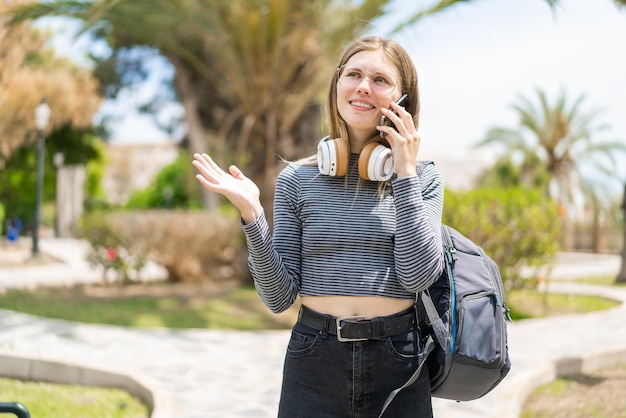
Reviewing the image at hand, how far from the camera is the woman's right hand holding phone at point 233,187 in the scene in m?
1.96

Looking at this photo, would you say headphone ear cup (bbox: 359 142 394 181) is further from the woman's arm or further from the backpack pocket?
the backpack pocket

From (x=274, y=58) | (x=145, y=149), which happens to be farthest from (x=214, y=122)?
(x=145, y=149)

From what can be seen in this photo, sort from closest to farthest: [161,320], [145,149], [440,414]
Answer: [440,414]
[161,320]
[145,149]

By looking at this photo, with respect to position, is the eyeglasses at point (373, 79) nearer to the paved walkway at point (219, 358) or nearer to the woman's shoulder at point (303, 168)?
the woman's shoulder at point (303, 168)

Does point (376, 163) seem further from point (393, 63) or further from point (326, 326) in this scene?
point (326, 326)

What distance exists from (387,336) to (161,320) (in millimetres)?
7329

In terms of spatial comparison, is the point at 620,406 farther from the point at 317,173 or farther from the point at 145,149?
the point at 145,149

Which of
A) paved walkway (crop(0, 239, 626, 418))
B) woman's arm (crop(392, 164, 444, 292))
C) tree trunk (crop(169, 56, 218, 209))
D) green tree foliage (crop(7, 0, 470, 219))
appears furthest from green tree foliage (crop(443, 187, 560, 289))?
tree trunk (crop(169, 56, 218, 209))

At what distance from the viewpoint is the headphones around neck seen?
201 centimetres

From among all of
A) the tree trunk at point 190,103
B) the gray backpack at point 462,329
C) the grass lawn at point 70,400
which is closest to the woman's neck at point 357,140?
the gray backpack at point 462,329

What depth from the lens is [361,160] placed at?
204 cm

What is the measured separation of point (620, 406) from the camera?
530cm

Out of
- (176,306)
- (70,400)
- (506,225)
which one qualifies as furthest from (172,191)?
(70,400)

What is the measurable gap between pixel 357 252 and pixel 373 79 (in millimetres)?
548
